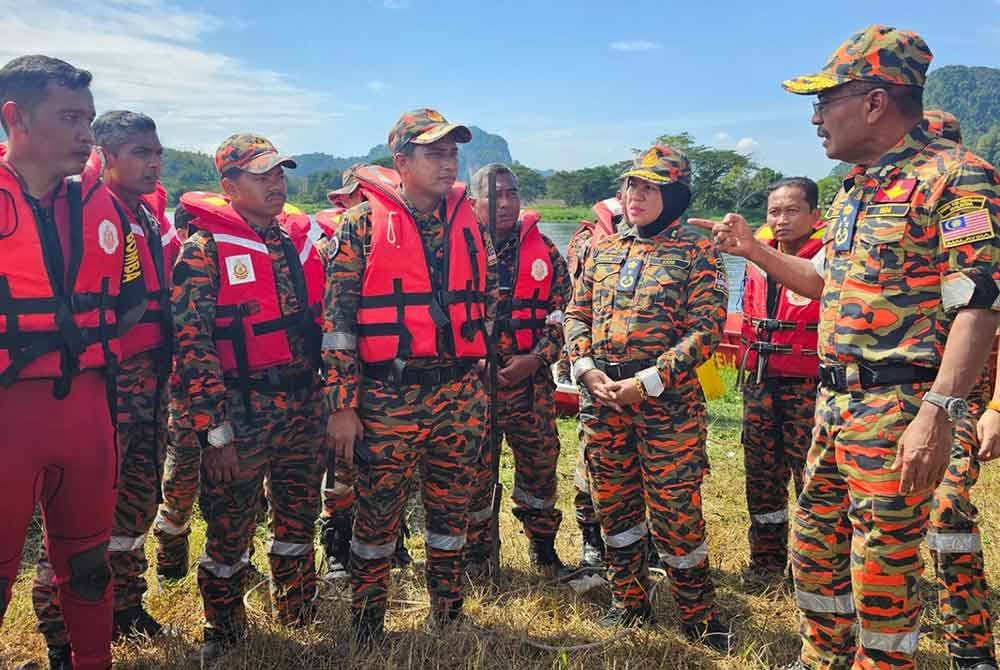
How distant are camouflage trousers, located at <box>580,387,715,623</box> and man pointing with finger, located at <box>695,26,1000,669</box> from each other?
2.76 feet

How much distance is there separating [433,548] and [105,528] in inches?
56.0

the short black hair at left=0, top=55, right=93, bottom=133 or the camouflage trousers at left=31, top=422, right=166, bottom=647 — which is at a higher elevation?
the short black hair at left=0, top=55, right=93, bottom=133

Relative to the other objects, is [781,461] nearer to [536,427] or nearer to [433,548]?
[536,427]

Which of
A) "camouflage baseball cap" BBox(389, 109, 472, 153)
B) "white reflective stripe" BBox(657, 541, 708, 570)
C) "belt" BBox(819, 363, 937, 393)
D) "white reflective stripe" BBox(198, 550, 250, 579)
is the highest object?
"camouflage baseball cap" BBox(389, 109, 472, 153)

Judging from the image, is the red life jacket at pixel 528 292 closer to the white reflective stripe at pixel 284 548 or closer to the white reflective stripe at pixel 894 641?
the white reflective stripe at pixel 284 548

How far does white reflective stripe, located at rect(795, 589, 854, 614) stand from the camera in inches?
105

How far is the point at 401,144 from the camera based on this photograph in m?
3.14

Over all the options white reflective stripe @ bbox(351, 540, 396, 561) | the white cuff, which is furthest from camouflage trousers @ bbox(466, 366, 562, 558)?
the white cuff

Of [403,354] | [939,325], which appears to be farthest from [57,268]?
[939,325]

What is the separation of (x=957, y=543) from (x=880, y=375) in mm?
1280

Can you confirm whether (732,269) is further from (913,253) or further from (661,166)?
(913,253)

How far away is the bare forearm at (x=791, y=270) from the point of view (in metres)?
2.80

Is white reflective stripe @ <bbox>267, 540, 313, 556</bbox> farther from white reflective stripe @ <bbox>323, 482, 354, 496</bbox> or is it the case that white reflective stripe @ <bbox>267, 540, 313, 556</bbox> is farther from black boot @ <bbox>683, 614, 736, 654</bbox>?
black boot @ <bbox>683, 614, 736, 654</bbox>

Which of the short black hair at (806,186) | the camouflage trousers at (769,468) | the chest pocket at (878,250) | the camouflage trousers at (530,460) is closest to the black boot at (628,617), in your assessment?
the camouflage trousers at (530,460)
